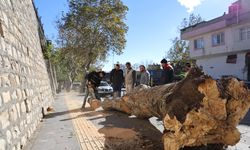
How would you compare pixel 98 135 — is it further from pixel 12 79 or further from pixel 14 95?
pixel 12 79

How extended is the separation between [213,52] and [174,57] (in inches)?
864

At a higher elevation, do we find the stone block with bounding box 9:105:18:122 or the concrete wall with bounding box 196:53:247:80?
the concrete wall with bounding box 196:53:247:80

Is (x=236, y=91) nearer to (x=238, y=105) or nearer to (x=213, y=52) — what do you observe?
(x=238, y=105)

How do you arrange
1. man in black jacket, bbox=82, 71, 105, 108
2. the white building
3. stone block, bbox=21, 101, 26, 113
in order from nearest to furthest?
1. stone block, bbox=21, 101, 26, 113
2. man in black jacket, bbox=82, 71, 105, 108
3. the white building

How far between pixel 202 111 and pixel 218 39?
29.0 m

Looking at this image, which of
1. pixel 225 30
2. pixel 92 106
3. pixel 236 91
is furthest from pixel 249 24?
pixel 236 91

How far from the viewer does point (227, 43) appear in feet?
99.0

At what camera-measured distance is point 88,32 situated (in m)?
30.2

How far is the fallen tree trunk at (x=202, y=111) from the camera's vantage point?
425 cm

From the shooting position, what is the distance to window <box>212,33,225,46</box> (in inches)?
1225

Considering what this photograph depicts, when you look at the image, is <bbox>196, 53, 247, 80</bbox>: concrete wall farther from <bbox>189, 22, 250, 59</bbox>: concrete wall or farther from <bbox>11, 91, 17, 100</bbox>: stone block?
<bbox>11, 91, 17, 100</bbox>: stone block

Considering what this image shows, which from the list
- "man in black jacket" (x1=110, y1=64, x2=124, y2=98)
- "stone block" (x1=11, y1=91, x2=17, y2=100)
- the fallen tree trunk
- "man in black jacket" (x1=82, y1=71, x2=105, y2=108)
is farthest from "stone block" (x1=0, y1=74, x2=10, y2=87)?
"man in black jacket" (x1=82, y1=71, x2=105, y2=108)

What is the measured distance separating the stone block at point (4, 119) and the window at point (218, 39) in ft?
96.0

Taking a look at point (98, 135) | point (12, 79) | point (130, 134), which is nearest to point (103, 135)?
point (98, 135)
